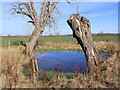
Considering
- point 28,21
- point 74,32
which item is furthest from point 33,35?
point 74,32

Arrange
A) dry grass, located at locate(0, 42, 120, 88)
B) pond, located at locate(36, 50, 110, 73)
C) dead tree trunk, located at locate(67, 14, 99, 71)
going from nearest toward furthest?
dry grass, located at locate(0, 42, 120, 88)
dead tree trunk, located at locate(67, 14, 99, 71)
pond, located at locate(36, 50, 110, 73)

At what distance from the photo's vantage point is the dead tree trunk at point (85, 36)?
32.0 feet

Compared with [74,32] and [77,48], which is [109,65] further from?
[77,48]

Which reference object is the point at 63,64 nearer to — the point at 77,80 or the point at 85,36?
the point at 85,36

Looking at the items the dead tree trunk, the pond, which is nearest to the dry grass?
the dead tree trunk

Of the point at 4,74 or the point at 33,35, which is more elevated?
the point at 33,35

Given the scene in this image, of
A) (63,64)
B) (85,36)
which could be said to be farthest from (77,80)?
(63,64)

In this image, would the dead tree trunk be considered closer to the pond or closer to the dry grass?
the dry grass

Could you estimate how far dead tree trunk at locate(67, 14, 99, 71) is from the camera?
9.75 metres

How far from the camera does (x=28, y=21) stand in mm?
18469

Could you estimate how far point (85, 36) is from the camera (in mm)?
9875

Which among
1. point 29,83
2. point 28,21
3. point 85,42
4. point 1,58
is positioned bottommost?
point 29,83

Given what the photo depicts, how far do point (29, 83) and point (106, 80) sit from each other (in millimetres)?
2811

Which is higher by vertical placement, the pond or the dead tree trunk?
the dead tree trunk
